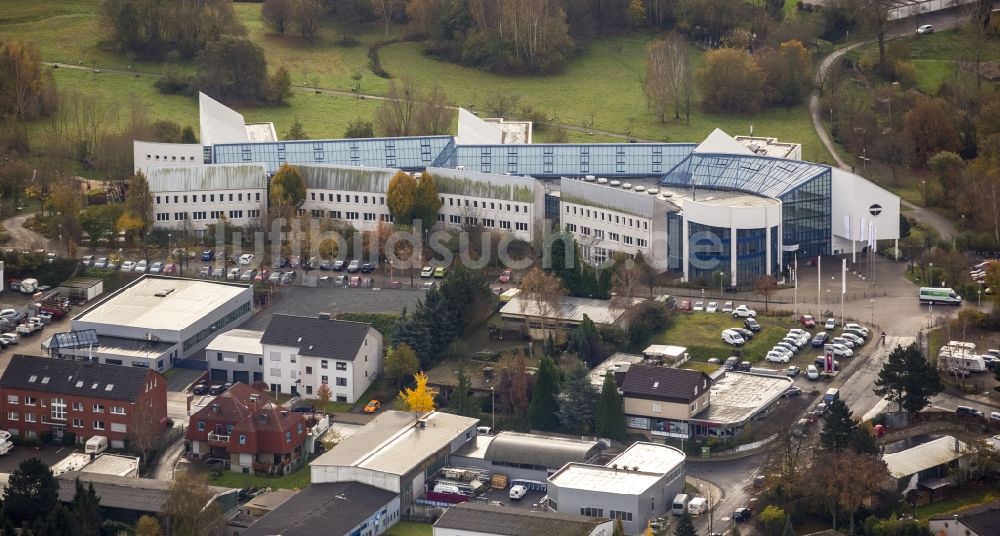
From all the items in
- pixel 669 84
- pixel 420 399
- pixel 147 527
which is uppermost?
pixel 669 84

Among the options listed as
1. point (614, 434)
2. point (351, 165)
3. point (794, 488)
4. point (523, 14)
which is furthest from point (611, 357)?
point (523, 14)

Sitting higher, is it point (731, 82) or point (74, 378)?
point (731, 82)

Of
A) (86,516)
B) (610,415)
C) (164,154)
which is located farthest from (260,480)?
(164,154)

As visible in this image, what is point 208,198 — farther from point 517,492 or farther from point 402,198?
point 517,492

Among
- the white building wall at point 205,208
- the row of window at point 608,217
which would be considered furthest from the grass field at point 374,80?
the row of window at point 608,217

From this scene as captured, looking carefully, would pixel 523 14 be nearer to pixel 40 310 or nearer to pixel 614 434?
pixel 40 310

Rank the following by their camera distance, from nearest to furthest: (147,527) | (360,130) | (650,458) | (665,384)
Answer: (147,527) < (650,458) < (665,384) < (360,130)

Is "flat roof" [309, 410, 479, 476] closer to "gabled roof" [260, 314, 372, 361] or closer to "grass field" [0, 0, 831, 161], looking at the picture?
"gabled roof" [260, 314, 372, 361]
